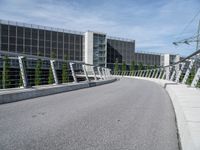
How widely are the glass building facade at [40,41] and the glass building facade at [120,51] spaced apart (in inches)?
506

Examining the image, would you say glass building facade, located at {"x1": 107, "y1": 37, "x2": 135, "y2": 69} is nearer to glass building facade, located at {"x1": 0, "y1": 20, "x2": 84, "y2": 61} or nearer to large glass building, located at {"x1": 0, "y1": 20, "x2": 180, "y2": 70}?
large glass building, located at {"x1": 0, "y1": 20, "x2": 180, "y2": 70}

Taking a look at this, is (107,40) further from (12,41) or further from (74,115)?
(74,115)

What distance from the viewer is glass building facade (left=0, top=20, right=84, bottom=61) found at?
6756 cm

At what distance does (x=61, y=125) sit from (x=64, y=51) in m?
74.4

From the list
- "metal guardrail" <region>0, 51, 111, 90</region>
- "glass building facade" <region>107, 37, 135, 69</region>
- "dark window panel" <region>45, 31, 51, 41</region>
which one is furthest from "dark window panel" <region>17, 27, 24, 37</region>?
"metal guardrail" <region>0, 51, 111, 90</region>

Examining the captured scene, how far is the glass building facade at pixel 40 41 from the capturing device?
67562mm

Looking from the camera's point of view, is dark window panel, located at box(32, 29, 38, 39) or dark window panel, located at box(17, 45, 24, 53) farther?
dark window panel, located at box(32, 29, 38, 39)

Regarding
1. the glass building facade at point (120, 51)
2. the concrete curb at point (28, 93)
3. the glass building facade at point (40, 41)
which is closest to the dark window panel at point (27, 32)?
the glass building facade at point (40, 41)

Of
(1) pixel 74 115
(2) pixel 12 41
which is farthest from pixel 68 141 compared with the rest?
(2) pixel 12 41

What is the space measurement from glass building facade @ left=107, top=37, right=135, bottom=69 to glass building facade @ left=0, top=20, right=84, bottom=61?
1286 cm

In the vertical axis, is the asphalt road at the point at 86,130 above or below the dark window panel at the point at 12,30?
below

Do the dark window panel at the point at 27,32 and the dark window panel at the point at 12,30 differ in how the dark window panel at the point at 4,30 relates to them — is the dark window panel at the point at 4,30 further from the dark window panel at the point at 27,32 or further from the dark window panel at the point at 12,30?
the dark window panel at the point at 27,32

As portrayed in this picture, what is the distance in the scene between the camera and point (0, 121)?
5.23 metres

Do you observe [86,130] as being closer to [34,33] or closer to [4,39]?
[4,39]
